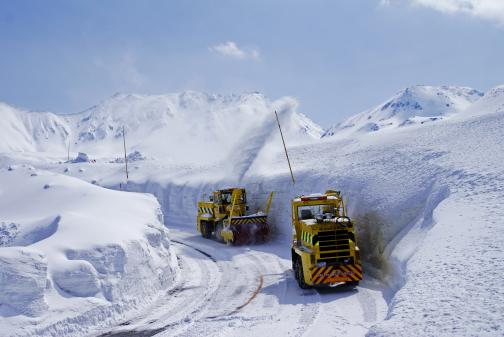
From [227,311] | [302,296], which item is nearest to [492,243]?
[302,296]

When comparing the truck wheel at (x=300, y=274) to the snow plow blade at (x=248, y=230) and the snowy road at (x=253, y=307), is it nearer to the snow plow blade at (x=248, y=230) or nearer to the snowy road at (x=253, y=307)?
the snowy road at (x=253, y=307)

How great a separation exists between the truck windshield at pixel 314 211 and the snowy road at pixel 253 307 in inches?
89.5

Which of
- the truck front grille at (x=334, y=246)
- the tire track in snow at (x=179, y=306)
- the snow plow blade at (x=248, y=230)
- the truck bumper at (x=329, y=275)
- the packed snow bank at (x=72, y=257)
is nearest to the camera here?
the packed snow bank at (x=72, y=257)

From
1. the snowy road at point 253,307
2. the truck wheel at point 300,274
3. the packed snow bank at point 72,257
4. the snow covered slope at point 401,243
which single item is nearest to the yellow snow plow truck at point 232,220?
the snow covered slope at point 401,243

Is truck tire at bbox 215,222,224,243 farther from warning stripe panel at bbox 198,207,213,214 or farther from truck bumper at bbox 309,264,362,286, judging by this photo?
truck bumper at bbox 309,264,362,286

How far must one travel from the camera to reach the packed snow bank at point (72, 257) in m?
10.4

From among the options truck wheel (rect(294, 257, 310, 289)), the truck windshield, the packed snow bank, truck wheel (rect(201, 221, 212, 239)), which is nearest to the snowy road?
truck wheel (rect(294, 257, 310, 289))

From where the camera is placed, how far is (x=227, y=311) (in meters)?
12.6

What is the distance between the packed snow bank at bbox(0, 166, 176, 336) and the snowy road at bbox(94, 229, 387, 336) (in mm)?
787

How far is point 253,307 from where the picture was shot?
1286 cm

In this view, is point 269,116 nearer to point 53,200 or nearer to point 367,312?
point 53,200

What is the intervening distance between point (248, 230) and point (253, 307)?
11.5 meters

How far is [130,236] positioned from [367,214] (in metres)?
9.71

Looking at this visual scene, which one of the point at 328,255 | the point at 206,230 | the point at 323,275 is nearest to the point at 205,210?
the point at 206,230
